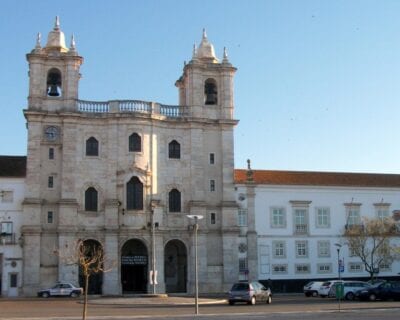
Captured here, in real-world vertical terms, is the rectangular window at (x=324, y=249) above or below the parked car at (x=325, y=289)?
above

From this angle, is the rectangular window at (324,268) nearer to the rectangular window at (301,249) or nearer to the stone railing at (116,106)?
the rectangular window at (301,249)

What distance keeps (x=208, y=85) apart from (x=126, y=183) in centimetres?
1267

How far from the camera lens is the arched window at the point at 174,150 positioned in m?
60.1

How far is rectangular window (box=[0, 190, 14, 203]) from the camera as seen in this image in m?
55.8

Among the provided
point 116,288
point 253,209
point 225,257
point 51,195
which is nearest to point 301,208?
point 253,209

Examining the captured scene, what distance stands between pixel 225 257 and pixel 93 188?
1278cm

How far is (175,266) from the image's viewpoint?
61062 mm

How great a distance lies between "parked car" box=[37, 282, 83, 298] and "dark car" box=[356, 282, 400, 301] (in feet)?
70.1

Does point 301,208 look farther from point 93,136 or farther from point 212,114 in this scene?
point 93,136

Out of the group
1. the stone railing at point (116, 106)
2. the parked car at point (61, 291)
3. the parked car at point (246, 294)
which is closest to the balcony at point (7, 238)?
the parked car at point (61, 291)

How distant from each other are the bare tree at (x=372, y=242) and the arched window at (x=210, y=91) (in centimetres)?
1710

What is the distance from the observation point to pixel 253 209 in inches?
2406

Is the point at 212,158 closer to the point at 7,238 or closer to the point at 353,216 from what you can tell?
the point at 353,216

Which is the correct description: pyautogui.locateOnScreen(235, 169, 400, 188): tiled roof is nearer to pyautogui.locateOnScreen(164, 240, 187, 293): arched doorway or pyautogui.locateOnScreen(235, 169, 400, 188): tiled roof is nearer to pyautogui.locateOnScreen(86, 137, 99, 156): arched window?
pyautogui.locateOnScreen(164, 240, 187, 293): arched doorway
